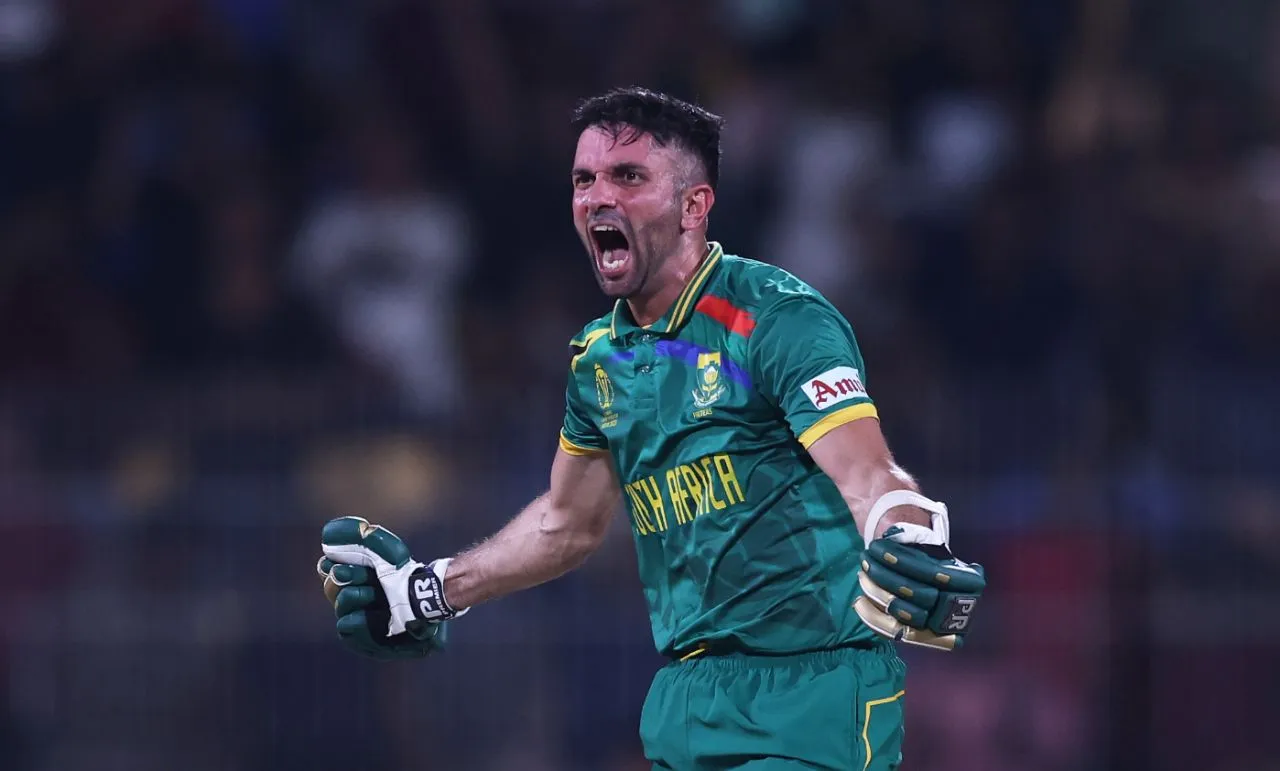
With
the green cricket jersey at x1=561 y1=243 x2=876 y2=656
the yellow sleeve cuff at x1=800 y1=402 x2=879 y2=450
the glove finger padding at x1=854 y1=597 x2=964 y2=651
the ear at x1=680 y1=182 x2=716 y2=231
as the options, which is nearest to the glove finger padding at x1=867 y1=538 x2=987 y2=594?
the glove finger padding at x1=854 y1=597 x2=964 y2=651

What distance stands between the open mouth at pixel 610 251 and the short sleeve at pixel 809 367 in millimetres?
476

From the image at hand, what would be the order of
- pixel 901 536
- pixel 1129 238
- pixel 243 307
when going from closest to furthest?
pixel 901 536, pixel 1129 238, pixel 243 307

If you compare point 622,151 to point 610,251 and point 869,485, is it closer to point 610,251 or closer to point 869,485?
point 610,251

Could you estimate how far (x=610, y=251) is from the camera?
5125 mm

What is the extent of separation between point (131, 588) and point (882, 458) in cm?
553

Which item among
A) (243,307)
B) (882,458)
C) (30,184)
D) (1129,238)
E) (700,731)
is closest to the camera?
(882,458)

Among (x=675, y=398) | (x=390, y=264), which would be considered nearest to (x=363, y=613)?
(x=675, y=398)

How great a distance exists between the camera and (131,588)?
9102 millimetres

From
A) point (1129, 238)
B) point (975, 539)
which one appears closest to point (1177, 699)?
point (975, 539)

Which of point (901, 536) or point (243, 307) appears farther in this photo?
point (243, 307)

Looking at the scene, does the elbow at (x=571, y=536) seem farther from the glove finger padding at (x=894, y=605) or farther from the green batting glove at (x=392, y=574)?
the glove finger padding at (x=894, y=605)

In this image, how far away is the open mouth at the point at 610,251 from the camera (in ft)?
16.6

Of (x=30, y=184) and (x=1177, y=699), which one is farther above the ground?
(x=30, y=184)

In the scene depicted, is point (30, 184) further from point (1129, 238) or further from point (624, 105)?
point (624, 105)
